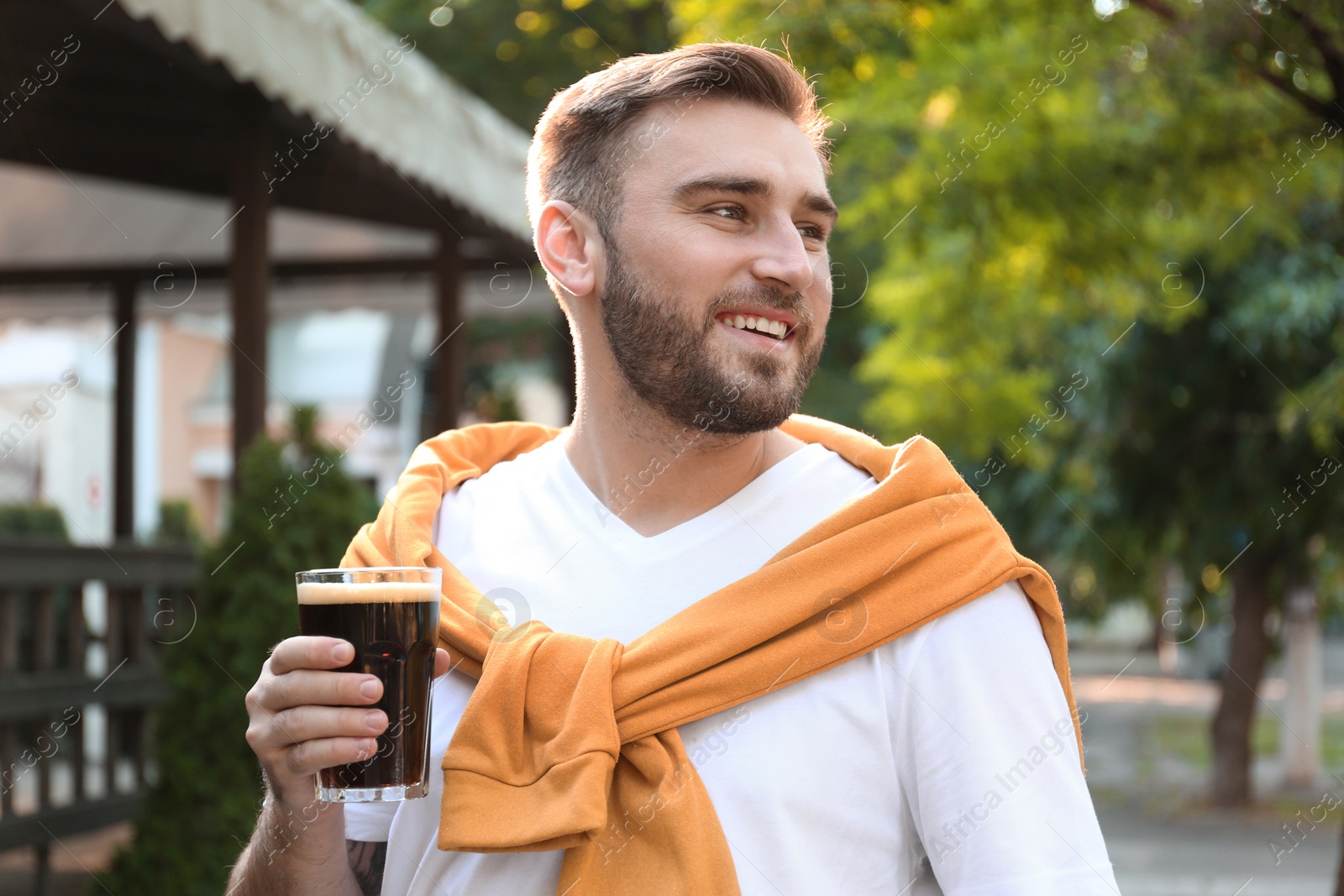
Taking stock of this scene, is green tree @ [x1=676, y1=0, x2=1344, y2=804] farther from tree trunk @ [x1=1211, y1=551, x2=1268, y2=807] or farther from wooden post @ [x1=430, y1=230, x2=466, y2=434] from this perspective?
wooden post @ [x1=430, y1=230, x2=466, y2=434]

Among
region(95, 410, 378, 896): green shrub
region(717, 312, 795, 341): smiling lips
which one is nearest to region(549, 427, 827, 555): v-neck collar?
region(717, 312, 795, 341): smiling lips

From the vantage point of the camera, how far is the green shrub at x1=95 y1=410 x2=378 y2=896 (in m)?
4.64

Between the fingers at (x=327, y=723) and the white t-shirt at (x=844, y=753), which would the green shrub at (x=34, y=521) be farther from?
the fingers at (x=327, y=723)

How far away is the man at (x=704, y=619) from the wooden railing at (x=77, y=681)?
11.5ft

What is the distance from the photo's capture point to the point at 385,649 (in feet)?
5.50

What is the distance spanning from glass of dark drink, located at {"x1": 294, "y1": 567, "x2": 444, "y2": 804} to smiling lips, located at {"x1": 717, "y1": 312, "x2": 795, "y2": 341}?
0.56 m

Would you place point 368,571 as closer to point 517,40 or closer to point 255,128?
point 255,128

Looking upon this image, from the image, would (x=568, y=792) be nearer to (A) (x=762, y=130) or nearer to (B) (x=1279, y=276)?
(A) (x=762, y=130)

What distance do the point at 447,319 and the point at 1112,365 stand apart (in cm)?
671

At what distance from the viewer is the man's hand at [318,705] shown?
1.63 metres

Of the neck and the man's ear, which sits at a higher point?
the man's ear

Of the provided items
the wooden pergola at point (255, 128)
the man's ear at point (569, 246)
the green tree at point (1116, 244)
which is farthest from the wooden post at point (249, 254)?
the man's ear at point (569, 246)

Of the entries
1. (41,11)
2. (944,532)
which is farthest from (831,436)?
(41,11)

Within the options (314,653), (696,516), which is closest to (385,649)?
(314,653)
